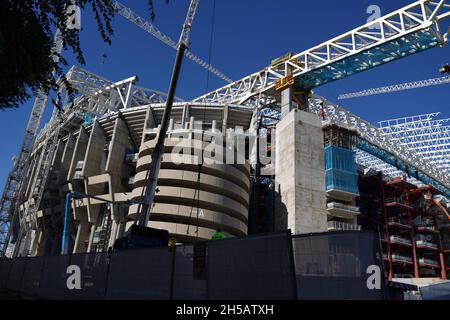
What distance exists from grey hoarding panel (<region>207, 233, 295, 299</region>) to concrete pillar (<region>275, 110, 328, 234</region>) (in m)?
36.3

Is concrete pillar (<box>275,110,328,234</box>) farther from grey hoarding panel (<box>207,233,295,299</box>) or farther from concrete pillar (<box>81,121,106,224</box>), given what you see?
grey hoarding panel (<box>207,233,295,299</box>)

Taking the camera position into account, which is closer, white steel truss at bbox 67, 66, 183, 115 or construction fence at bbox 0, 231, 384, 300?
construction fence at bbox 0, 231, 384, 300

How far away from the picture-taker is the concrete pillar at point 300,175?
148ft

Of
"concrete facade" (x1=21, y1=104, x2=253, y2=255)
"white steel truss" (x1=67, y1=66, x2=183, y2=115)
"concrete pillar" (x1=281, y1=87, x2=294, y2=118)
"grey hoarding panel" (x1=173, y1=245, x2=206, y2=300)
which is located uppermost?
"white steel truss" (x1=67, y1=66, x2=183, y2=115)

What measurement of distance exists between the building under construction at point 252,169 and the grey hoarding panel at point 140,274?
20.1 metres

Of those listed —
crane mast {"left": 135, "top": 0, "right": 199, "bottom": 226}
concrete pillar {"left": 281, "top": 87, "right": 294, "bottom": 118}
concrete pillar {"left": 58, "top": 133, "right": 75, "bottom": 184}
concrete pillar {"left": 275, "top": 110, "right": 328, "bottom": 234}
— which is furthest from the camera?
concrete pillar {"left": 58, "top": 133, "right": 75, "bottom": 184}

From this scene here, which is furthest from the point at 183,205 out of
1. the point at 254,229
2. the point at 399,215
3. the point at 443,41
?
the point at 399,215

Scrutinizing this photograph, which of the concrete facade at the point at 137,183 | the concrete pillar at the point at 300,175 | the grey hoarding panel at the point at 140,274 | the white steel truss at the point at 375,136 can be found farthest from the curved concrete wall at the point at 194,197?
the grey hoarding panel at the point at 140,274

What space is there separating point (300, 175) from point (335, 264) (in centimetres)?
3977

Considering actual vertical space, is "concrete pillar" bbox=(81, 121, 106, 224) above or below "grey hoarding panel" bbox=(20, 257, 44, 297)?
above

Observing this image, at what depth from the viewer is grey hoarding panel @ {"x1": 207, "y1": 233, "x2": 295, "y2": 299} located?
7.59 metres

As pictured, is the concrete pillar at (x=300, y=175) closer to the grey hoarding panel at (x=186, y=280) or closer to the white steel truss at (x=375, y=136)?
the white steel truss at (x=375, y=136)

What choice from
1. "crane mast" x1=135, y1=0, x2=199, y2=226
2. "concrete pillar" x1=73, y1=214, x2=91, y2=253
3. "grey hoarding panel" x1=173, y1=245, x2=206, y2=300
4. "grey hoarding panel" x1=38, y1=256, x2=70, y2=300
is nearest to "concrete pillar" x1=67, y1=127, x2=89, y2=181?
"concrete pillar" x1=73, y1=214, x2=91, y2=253
